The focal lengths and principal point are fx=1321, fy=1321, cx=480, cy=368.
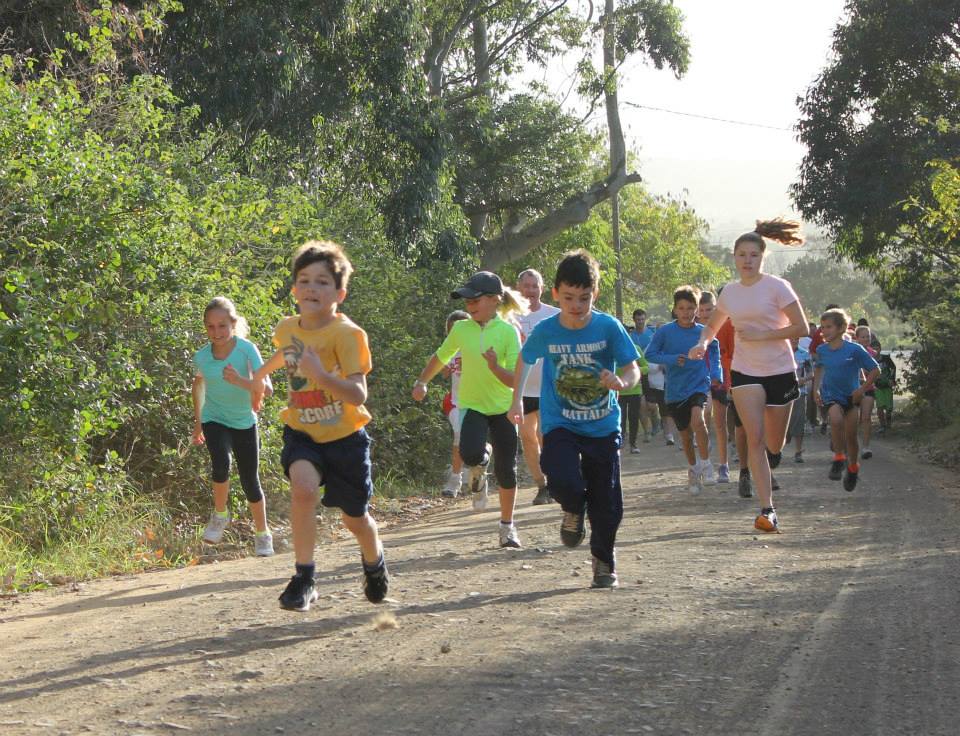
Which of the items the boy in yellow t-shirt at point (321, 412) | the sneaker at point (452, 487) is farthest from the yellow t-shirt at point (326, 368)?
the sneaker at point (452, 487)

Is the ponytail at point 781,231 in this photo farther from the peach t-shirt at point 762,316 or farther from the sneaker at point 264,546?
the sneaker at point 264,546

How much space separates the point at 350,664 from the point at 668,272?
64412mm

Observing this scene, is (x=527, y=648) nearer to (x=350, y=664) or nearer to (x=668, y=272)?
(x=350, y=664)

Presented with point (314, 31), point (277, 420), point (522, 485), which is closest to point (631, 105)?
point (314, 31)

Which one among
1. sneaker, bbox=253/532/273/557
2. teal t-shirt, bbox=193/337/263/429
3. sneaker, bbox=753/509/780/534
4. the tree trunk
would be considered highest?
the tree trunk

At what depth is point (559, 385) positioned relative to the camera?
24.9 feet

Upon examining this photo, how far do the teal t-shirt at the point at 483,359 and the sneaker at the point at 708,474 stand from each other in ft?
13.8

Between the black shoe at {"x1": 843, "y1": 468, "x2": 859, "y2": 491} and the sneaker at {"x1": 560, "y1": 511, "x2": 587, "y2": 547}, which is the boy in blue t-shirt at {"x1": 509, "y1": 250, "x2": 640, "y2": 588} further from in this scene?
the black shoe at {"x1": 843, "y1": 468, "x2": 859, "y2": 491}

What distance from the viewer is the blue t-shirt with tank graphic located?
7512mm

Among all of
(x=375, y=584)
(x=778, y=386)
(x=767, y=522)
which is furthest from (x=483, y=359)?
(x=375, y=584)

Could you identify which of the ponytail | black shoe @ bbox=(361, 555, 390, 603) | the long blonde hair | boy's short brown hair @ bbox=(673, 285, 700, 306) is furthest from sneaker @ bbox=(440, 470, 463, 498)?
black shoe @ bbox=(361, 555, 390, 603)

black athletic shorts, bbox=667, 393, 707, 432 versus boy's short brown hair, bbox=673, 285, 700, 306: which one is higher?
boy's short brown hair, bbox=673, 285, 700, 306

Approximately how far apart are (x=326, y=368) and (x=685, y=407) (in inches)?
300

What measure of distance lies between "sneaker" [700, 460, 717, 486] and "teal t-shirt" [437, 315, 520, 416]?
13.8ft
